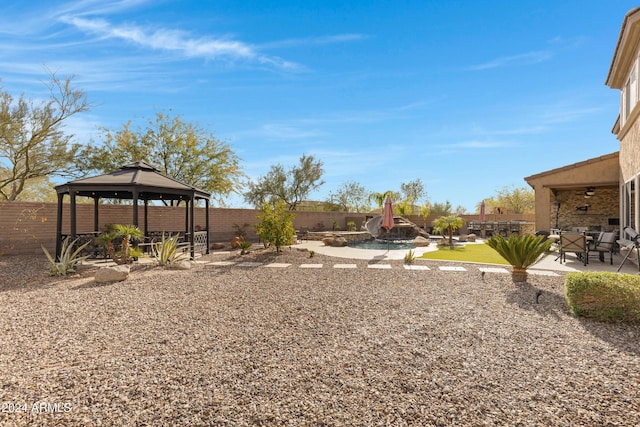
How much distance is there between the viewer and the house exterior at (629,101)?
776 cm

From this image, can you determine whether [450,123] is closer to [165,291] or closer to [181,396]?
[165,291]

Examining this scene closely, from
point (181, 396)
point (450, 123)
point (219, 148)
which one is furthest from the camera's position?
point (219, 148)

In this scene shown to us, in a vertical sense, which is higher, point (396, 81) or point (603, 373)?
point (396, 81)

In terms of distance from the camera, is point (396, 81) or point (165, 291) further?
point (396, 81)

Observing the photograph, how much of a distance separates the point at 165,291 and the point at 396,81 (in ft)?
40.4

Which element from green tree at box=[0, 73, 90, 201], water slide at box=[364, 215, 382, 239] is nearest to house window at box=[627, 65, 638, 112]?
water slide at box=[364, 215, 382, 239]

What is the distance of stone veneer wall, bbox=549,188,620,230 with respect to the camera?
1548 cm

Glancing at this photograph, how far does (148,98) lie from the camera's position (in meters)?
20.0

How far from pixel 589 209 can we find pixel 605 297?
1536cm

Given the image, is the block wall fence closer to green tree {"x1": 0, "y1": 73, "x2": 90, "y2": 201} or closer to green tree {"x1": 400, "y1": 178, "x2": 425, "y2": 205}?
green tree {"x1": 0, "y1": 73, "x2": 90, "y2": 201}

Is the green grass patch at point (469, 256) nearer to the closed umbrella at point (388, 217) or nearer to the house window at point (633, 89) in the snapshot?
the closed umbrella at point (388, 217)

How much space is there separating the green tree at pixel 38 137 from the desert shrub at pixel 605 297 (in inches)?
886

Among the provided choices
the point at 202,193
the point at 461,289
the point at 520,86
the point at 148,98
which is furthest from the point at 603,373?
the point at 148,98

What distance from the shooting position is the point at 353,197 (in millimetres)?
34812
